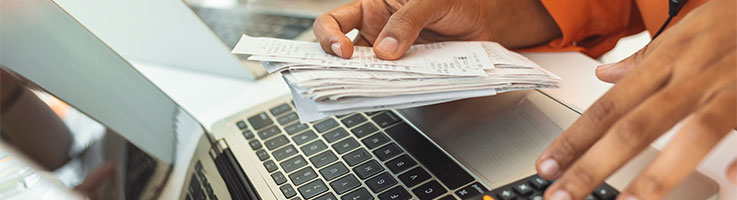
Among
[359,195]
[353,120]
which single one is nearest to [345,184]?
[359,195]

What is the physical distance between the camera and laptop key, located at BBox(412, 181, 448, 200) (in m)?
0.46

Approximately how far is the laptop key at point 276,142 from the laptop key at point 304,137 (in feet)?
0.04

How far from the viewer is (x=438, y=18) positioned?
695 mm

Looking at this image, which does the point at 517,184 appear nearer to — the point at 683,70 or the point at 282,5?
the point at 683,70

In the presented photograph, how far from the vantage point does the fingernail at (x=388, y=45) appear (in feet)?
1.85

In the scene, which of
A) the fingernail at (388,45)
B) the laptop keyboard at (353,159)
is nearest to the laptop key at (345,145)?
the laptop keyboard at (353,159)

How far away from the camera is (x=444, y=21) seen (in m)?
0.72

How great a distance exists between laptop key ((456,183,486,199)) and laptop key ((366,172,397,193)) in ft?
0.21

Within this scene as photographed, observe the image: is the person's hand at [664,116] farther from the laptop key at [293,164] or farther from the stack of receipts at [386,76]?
the laptop key at [293,164]

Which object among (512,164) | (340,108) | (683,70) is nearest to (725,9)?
(683,70)

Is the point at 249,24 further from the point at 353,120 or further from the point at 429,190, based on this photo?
the point at 429,190

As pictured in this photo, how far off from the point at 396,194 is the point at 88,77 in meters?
0.33

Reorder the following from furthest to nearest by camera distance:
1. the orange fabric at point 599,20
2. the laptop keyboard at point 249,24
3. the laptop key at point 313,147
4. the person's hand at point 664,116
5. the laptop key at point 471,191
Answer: the laptop keyboard at point 249,24, the orange fabric at point 599,20, the laptop key at point 313,147, the laptop key at point 471,191, the person's hand at point 664,116

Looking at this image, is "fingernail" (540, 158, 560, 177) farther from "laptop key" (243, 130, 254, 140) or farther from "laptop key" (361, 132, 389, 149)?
"laptop key" (243, 130, 254, 140)
